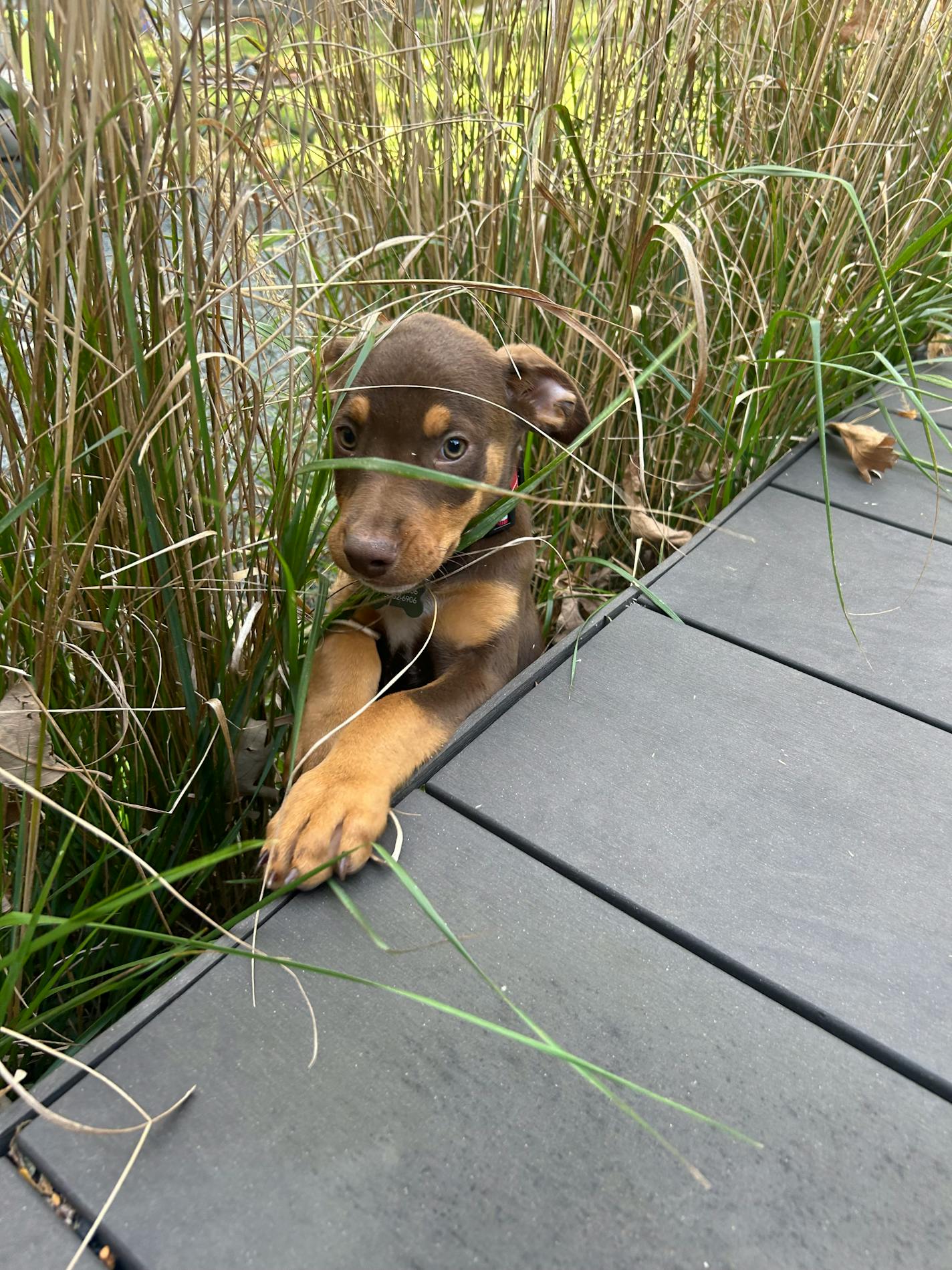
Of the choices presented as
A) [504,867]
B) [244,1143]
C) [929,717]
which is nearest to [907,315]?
[929,717]

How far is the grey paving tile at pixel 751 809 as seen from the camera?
1.73m

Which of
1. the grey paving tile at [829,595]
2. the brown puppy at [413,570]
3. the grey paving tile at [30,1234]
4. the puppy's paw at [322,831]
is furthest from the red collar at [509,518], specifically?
the grey paving tile at [30,1234]

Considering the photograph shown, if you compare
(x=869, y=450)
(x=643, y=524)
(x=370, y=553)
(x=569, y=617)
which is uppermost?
(x=370, y=553)

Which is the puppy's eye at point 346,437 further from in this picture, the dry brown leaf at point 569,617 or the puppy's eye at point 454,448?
the dry brown leaf at point 569,617

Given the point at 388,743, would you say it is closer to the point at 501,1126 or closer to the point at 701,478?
the point at 501,1126

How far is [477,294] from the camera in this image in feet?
9.71

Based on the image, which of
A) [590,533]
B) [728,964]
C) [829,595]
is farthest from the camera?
[590,533]

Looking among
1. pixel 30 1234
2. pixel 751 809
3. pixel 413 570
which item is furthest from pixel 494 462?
pixel 30 1234

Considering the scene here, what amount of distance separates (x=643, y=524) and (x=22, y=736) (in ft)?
6.52

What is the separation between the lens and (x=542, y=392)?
2.53 meters

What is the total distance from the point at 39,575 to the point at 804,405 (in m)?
2.49

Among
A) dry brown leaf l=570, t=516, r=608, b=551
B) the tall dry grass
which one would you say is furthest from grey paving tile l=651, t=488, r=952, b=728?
dry brown leaf l=570, t=516, r=608, b=551

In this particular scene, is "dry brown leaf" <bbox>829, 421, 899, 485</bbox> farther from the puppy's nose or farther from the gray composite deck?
the puppy's nose

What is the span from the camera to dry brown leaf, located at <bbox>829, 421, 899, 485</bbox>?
3236mm
